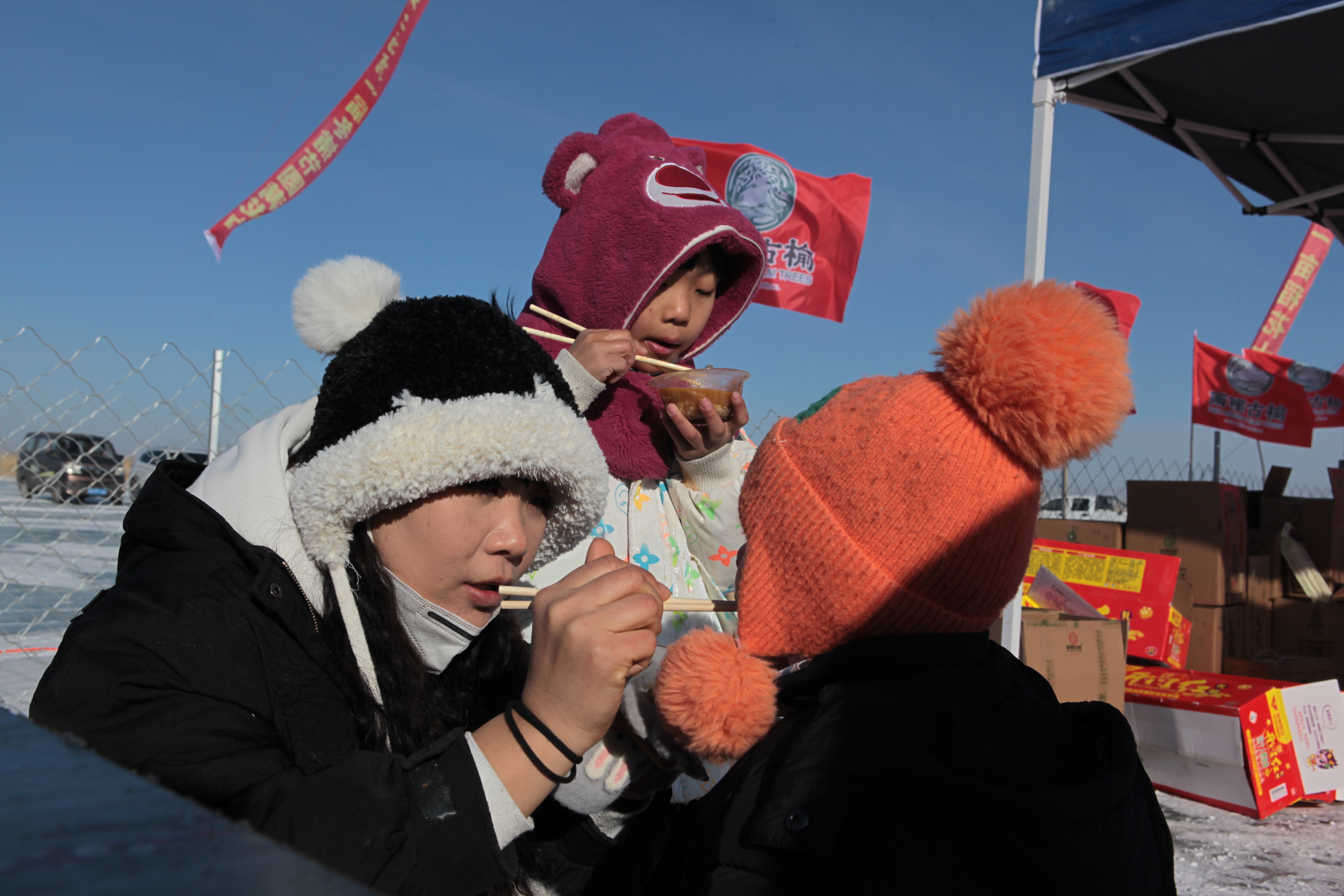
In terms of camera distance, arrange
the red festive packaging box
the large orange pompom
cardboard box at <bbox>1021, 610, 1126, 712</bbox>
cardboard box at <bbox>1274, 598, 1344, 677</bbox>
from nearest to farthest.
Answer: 1. the large orange pompom
2. cardboard box at <bbox>1021, 610, 1126, 712</bbox>
3. the red festive packaging box
4. cardboard box at <bbox>1274, 598, 1344, 677</bbox>

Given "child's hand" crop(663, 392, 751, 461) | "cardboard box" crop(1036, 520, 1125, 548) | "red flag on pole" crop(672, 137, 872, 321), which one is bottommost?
"cardboard box" crop(1036, 520, 1125, 548)

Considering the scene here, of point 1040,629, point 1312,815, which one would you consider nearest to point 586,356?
point 1040,629

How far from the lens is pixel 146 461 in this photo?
5.54 metres

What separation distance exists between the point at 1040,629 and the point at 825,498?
2.75m

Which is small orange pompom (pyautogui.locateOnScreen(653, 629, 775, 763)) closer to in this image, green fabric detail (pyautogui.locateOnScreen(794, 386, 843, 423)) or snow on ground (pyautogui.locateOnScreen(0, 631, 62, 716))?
green fabric detail (pyautogui.locateOnScreen(794, 386, 843, 423))

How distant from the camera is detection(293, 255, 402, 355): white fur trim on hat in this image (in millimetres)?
1331

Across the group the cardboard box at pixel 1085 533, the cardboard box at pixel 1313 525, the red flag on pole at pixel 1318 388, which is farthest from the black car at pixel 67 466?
the red flag on pole at pixel 1318 388

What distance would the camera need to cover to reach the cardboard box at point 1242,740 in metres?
3.28

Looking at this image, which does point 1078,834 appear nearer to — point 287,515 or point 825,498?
point 825,498

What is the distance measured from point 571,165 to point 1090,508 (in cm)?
1163

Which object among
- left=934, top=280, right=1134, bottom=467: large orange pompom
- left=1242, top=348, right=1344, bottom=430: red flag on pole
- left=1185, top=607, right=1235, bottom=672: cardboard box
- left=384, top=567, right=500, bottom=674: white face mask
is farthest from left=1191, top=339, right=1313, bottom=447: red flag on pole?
left=384, top=567, right=500, bottom=674: white face mask

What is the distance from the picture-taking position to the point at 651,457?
2025 mm

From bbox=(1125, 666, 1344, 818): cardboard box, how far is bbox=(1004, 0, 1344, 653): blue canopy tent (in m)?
0.87

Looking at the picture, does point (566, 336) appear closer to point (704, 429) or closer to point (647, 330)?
point (647, 330)
